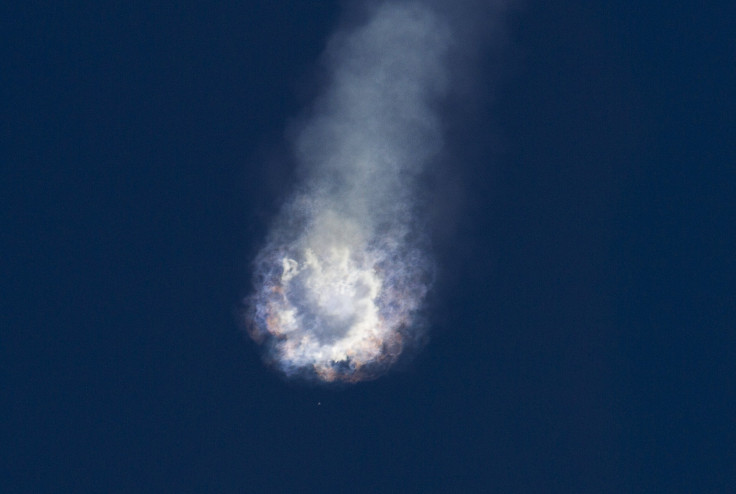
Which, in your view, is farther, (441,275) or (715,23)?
(715,23)

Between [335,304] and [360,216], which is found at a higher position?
[360,216]

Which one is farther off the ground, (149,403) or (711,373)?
(149,403)

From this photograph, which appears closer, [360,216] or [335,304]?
[335,304]

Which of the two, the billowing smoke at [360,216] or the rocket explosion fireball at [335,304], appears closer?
the rocket explosion fireball at [335,304]

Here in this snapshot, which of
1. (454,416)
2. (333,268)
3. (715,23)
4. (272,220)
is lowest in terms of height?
(454,416)

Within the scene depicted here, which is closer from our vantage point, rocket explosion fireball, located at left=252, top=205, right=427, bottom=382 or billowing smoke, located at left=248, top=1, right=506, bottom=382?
rocket explosion fireball, located at left=252, top=205, right=427, bottom=382

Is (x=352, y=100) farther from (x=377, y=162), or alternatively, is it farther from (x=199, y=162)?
(x=199, y=162)

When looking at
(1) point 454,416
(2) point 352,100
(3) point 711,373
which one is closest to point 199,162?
(2) point 352,100

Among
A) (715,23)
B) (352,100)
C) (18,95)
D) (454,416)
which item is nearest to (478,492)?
(454,416)
